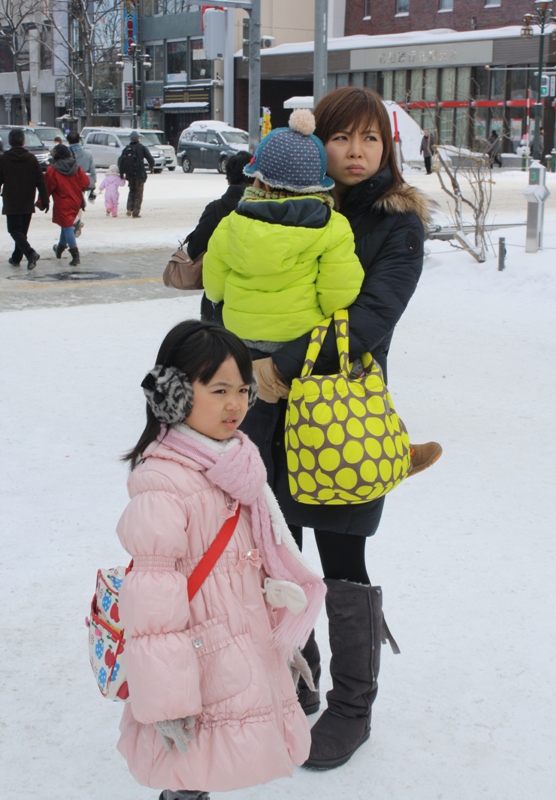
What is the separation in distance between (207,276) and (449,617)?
1580 millimetres

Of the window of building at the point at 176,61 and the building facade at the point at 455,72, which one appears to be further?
the window of building at the point at 176,61

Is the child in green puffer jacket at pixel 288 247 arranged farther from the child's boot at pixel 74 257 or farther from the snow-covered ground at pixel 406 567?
the child's boot at pixel 74 257

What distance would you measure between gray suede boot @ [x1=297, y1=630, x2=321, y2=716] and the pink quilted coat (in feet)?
2.45

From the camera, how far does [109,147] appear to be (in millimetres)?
33938

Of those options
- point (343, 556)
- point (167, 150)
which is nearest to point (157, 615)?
point (343, 556)

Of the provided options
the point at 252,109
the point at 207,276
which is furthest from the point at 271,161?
the point at 252,109

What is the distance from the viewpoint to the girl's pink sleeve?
1.79 meters

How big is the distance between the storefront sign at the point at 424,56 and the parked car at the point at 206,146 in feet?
43.2

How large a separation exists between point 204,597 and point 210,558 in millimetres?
79

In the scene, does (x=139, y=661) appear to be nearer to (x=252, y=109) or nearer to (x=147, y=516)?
(x=147, y=516)

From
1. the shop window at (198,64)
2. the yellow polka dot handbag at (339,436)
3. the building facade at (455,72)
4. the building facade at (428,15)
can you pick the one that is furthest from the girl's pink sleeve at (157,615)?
the shop window at (198,64)

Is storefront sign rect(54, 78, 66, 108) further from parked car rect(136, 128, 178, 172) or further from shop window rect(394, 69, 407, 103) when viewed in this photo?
Result: parked car rect(136, 128, 178, 172)

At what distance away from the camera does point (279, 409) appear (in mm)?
2572

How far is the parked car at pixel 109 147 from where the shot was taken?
33.8m
